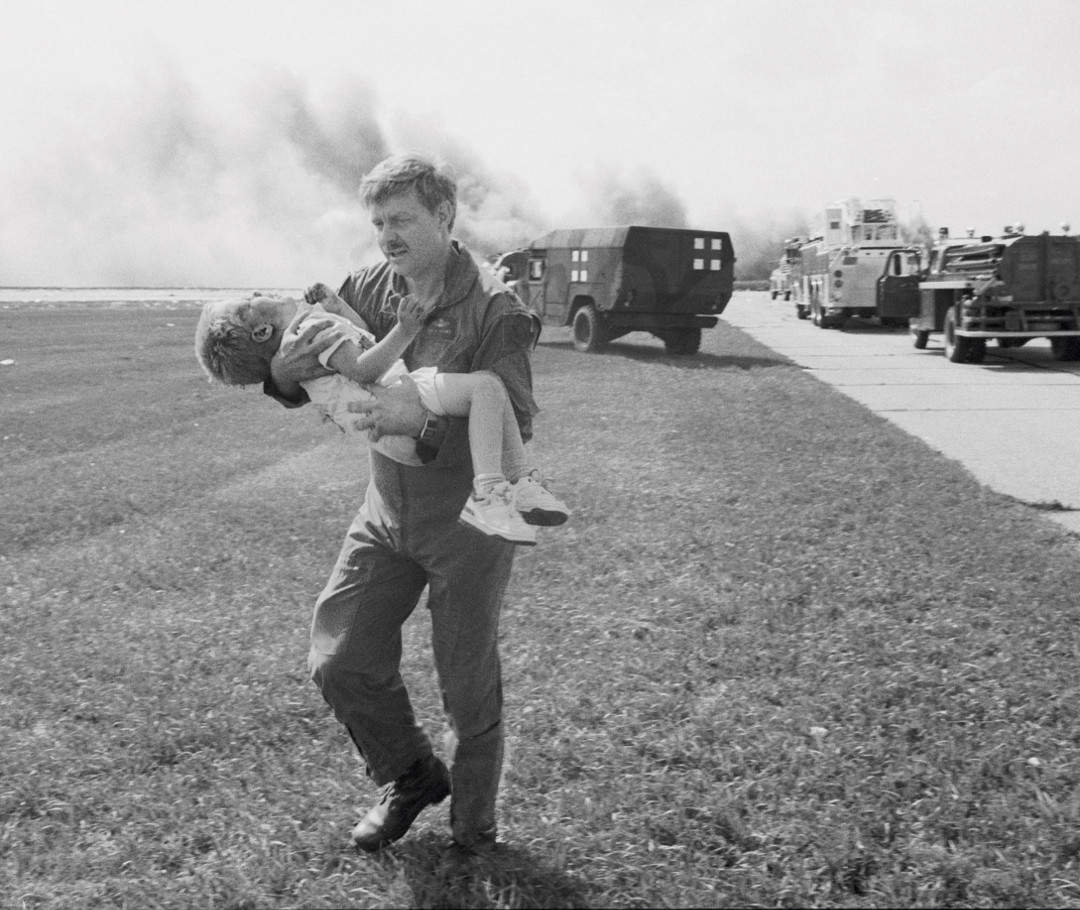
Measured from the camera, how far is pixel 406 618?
3346 millimetres

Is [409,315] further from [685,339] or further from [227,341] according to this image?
[685,339]

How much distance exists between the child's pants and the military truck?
16.9m

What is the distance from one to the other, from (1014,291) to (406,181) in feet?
54.4

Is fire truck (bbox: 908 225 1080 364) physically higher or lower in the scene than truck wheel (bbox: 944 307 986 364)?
higher

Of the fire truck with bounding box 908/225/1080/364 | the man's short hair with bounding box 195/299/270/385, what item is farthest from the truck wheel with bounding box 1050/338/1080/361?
the man's short hair with bounding box 195/299/270/385

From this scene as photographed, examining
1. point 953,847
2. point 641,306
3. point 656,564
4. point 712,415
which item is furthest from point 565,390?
point 953,847

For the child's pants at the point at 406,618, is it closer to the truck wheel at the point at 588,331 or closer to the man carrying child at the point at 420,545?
the man carrying child at the point at 420,545

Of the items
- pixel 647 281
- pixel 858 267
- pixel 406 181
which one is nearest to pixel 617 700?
pixel 406 181

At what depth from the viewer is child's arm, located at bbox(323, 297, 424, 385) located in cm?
296

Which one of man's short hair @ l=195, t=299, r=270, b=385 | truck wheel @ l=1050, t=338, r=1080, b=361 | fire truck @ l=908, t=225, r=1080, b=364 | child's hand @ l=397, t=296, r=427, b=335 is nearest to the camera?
child's hand @ l=397, t=296, r=427, b=335

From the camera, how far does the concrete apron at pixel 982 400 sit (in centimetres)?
934

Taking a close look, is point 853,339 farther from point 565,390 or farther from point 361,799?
point 361,799

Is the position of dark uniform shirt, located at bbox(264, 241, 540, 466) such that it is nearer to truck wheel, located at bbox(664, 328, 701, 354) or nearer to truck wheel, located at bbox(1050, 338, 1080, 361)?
truck wheel, located at bbox(1050, 338, 1080, 361)

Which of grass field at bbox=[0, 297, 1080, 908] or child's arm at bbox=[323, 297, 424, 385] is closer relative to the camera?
child's arm at bbox=[323, 297, 424, 385]
